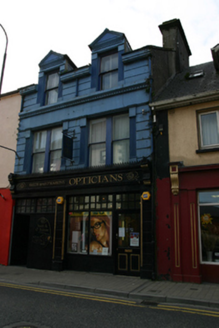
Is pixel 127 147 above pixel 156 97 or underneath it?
underneath

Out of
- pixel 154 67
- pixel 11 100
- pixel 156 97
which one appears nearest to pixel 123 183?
pixel 156 97

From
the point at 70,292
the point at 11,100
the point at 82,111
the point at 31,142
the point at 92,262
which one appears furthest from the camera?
the point at 11,100

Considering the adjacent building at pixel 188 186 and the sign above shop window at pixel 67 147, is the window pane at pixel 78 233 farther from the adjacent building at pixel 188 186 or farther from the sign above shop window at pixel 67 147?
the adjacent building at pixel 188 186

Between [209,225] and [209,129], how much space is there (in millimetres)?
3465

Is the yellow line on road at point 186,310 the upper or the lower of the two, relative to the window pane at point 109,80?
lower

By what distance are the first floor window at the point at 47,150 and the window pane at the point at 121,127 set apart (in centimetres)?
306

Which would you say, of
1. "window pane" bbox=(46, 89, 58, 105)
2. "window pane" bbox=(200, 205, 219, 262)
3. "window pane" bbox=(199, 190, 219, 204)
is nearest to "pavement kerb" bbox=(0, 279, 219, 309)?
"window pane" bbox=(200, 205, 219, 262)

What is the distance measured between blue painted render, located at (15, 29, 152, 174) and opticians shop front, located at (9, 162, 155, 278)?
91 centimetres

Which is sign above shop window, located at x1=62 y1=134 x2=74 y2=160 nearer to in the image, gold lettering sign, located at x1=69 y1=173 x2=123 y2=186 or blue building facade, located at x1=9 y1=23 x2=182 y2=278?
blue building facade, located at x1=9 y1=23 x2=182 y2=278

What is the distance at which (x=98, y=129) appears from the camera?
1252 cm

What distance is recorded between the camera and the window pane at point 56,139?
1352 cm

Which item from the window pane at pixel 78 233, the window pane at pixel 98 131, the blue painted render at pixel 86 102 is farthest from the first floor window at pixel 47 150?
the window pane at pixel 78 233

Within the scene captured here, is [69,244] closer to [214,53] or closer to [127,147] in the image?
[127,147]

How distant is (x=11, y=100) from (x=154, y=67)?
8468mm
